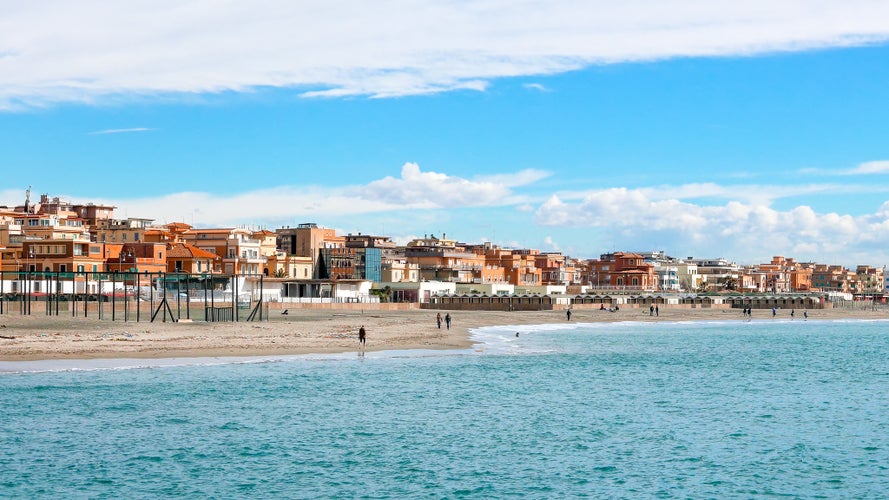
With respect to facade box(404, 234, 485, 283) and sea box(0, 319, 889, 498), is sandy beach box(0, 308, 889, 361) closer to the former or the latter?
sea box(0, 319, 889, 498)

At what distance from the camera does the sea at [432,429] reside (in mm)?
25562

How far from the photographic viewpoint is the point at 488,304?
440 feet

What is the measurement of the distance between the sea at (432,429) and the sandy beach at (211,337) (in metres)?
3.16

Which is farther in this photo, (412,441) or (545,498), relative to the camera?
(412,441)

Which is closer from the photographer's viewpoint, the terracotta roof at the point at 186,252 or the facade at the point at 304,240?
the terracotta roof at the point at 186,252

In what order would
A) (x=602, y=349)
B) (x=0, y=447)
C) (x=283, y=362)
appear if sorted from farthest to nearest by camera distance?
(x=602, y=349) < (x=283, y=362) < (x=0, y=447)

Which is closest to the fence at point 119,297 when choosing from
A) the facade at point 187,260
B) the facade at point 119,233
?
the facade at point 187,260

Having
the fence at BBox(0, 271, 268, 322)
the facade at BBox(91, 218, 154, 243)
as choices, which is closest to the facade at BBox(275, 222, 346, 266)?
the facade at BBox(91, 218, 154, 243)

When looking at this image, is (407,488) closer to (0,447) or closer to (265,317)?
(0,447)

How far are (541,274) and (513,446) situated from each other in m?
165

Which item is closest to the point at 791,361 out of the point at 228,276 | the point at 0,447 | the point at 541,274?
the point at 0,447

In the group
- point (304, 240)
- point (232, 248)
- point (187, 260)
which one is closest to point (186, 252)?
point (187, 260)

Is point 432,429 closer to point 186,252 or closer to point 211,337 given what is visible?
point 211,337

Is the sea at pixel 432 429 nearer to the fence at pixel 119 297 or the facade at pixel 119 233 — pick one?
the fence at pixel 119 297
